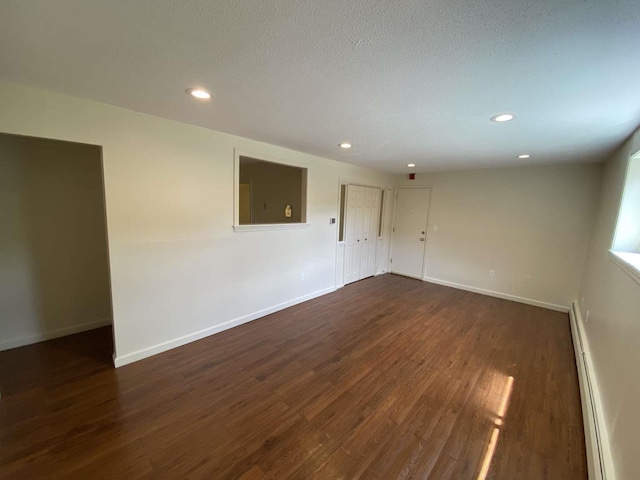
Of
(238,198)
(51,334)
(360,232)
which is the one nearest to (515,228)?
(360,232)

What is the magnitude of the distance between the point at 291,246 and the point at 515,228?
3.91m

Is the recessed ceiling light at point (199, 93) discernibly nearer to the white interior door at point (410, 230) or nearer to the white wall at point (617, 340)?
the white wall at point (617, 340)

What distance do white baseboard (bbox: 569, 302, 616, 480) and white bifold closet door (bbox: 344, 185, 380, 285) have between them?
11.0 feet

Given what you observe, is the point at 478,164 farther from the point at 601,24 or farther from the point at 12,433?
the point at 12,433

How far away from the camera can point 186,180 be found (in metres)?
2.71

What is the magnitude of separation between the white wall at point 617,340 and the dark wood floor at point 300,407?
40 cm

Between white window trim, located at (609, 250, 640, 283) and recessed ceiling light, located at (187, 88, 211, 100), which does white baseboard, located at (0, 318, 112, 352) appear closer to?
recessed ceiling light, located at (187, 88, 211, 100)

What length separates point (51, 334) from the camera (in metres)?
2.87

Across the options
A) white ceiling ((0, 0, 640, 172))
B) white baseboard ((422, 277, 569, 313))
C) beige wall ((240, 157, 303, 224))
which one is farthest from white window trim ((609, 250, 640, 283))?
beige wall ((240, 157, 303, 224))

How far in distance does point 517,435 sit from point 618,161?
3089 millimetres

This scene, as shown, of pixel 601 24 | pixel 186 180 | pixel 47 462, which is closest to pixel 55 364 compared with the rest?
pixel 47 462

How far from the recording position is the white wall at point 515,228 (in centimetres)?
402

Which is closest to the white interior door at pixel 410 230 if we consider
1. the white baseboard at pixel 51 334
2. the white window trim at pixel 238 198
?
the white window trim at pixel 238 198

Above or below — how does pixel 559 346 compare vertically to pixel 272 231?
below
